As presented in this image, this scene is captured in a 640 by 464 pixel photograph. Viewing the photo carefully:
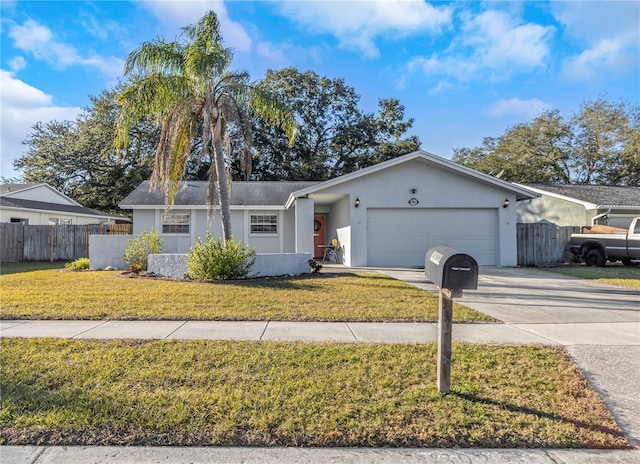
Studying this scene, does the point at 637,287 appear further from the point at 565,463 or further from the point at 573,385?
the point at 565,463

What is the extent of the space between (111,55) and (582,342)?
13.6 meters

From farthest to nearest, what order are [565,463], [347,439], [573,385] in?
1. [573,385]
2. [347,439]
3. [565,463]

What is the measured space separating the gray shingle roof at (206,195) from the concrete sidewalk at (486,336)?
10141 millimetres

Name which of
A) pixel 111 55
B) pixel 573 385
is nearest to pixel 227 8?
pixel 111 55

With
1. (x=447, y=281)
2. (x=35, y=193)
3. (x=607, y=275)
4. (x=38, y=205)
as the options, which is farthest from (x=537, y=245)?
(x=35, y=193)

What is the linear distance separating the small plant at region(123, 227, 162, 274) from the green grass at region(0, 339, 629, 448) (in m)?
7.77

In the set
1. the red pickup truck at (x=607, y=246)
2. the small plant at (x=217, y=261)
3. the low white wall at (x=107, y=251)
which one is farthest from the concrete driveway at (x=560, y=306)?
the low white wall at (x=107, y=251)

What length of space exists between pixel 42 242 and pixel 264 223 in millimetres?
10490

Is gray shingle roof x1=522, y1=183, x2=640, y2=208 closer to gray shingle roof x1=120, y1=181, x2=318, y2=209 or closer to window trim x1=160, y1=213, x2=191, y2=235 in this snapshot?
gray shingle roof x1=120, y1=181, x2=318, y2=209

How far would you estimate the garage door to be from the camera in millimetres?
14242

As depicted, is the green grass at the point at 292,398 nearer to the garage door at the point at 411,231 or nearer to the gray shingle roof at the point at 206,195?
the garage door at the point at 411,231

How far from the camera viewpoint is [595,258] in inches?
587

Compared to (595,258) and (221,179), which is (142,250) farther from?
(595,258)

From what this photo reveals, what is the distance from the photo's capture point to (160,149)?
34.5ft
